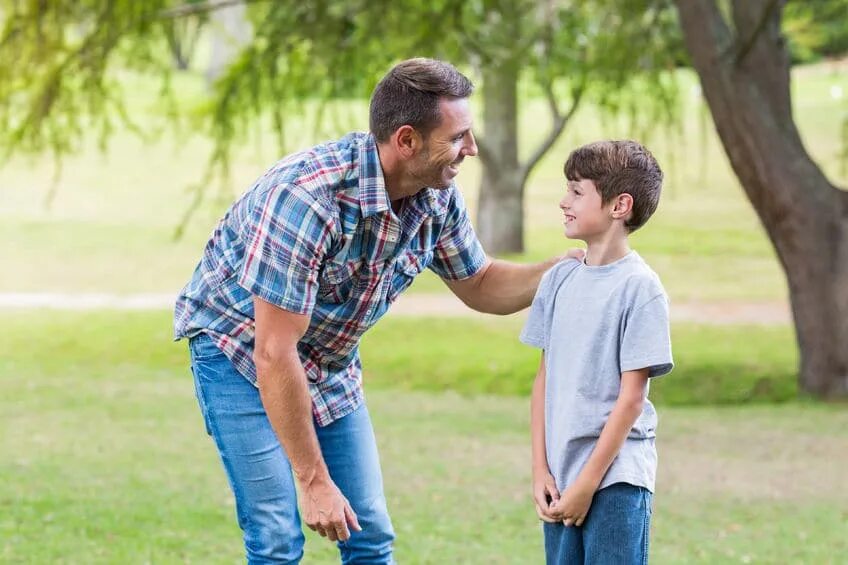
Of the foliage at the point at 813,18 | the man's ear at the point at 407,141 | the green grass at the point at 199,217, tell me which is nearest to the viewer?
the man's ear at the point at 407,141

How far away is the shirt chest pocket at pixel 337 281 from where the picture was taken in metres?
3.29

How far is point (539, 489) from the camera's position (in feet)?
10.3

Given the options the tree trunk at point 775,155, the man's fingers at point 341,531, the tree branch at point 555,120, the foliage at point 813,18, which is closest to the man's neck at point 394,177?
the man's fingers at point 341,531

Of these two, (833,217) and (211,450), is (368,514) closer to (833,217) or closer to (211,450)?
(211,450)

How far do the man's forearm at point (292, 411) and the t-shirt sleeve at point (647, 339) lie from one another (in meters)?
0.72

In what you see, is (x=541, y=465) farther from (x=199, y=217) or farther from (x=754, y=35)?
(x=199, y=217)

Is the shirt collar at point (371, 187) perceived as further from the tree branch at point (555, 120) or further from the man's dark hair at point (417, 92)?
the tree branch at point (555, 120)

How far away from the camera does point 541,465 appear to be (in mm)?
3162

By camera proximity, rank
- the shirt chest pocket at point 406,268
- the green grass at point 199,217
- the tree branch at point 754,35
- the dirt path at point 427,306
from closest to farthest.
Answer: the shirt chest pocket at point 406,268 < the tree branch at point 754,35 < the dirt path at point 427,306 < the green grass at point 199,217

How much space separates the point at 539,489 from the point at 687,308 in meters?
14.0

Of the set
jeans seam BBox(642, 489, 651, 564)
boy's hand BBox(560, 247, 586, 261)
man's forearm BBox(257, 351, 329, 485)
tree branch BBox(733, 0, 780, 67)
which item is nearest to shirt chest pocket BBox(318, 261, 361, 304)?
man's forearm BBox(257, 351, 329, 485)

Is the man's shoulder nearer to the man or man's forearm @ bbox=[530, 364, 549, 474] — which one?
the man

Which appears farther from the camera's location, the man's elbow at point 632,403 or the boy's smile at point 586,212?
the boy's smile at point 586,212

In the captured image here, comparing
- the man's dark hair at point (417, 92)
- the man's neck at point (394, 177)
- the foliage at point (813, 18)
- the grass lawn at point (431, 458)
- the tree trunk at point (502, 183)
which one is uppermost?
the foliage at point (813, 18)
